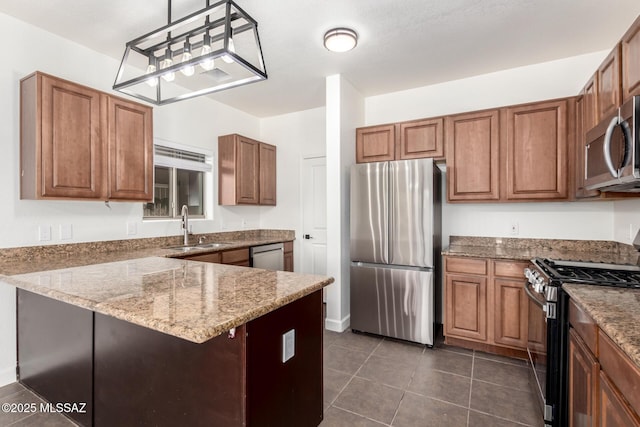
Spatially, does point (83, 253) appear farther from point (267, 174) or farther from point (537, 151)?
point (537, 151)

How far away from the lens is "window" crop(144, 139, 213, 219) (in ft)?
11.5

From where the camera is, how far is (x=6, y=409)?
2004mm

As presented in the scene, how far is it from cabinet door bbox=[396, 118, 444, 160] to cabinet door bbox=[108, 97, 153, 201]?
2.50 metres

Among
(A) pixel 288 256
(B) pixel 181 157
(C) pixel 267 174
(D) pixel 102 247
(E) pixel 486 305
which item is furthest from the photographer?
(C) pixel 267 174

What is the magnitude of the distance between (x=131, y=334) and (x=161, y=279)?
295mm

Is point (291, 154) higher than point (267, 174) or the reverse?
higher

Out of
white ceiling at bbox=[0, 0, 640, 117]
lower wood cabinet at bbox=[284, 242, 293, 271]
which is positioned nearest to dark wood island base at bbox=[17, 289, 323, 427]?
white ceiling at bbox=[0, 0, 640, 117]

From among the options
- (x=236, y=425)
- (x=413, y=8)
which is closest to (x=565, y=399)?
(x=236, y=425)

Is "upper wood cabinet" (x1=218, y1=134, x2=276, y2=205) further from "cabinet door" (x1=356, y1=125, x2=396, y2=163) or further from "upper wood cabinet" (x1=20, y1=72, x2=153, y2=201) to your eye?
"cabinet door" (x1=356, y1=125, x2=396, y2=163)

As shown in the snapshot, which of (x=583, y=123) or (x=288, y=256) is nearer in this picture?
(x=583, y=123)

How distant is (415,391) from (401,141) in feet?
7.71

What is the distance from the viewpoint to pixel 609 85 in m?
2.05

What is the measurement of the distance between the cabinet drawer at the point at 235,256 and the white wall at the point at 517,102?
227 cm

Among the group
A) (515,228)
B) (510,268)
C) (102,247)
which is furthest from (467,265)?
(102,247)
